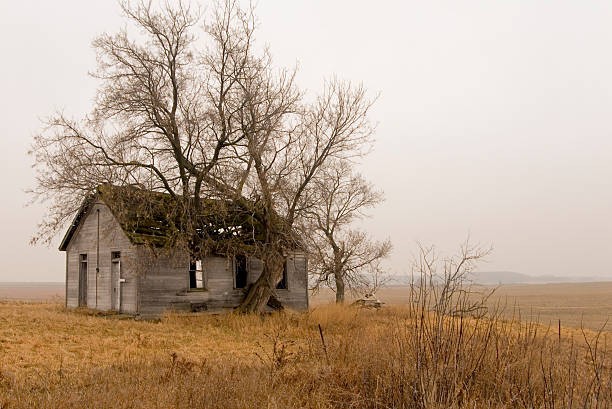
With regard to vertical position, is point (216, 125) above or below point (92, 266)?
above

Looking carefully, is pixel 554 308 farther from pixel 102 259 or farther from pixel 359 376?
pixel 359 376

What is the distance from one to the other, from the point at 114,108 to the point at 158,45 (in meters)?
3.31

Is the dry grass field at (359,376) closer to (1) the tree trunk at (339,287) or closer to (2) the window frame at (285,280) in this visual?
(2) the window frame at (285,280)

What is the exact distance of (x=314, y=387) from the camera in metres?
7.16

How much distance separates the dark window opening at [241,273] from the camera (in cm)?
2278

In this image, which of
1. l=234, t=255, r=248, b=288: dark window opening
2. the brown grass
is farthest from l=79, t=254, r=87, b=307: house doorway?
the brown grass

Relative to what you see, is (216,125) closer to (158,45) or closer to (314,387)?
(158,45)

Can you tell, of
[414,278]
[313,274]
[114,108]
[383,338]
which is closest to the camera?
[414,278]

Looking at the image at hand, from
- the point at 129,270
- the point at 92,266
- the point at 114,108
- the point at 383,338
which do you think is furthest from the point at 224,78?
the point at 383,338

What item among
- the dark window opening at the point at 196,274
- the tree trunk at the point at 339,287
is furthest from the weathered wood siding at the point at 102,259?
the tree trunk at the point at 339,287

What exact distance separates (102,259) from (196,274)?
4.29m

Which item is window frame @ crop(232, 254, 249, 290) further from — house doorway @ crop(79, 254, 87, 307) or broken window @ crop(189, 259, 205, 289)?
house doorway @ crop(79, 254, 87, 307)

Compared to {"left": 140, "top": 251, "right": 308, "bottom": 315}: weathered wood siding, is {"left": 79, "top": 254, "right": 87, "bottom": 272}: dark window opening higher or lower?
higher

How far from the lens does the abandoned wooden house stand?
64.6 feet
